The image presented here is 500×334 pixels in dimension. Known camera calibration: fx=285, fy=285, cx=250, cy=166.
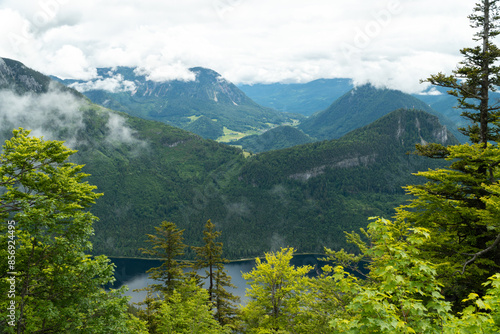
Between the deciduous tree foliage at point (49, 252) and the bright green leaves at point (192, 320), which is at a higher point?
the deciduous tree foliage at point (49, 252)

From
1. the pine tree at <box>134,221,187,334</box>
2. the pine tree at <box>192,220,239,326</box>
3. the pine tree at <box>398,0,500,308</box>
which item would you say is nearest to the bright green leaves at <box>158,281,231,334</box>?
the pine tree at <box>134,221,187,334</box>

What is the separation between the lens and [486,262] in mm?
19750

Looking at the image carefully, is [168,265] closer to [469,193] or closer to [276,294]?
[276,294]

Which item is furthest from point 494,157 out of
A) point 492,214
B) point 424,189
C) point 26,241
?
point 26,241

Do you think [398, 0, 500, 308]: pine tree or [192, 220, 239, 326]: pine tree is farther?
[192, 220, 239, 326]: pine tree

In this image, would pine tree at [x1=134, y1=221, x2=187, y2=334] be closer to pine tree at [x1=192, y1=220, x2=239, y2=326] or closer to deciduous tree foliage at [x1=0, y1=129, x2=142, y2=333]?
pine tree at [x1=192, y1=220, x2=239, y2=326]

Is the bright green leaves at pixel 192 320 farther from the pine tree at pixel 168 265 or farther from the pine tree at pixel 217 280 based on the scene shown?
the pine tree at pixel 217 280

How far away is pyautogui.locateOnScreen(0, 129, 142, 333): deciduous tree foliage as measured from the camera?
1748 cm

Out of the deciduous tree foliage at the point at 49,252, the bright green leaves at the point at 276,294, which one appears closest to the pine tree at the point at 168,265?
the bright green leaves at the point at 276,294

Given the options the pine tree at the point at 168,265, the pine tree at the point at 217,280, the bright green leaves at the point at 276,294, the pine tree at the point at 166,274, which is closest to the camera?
the bright green leaves at the point at 276,294

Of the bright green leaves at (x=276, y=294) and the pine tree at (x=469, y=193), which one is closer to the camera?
the pine tree at (x=469, y=193)

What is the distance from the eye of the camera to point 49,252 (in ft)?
61.6

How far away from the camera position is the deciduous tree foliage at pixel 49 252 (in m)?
17.5

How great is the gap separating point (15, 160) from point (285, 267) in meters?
25.6
